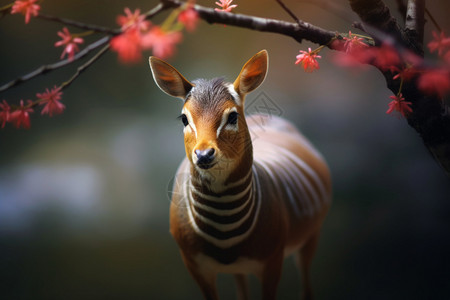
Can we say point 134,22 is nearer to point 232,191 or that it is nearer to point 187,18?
point 187,18

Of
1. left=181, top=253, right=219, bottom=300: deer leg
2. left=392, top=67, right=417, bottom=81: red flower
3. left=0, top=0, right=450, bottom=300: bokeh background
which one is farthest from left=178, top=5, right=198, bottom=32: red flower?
left=0, top=0, right=450, bottom=300: bokeh background

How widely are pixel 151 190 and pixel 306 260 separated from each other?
49 centimetres

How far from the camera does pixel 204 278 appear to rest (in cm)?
72

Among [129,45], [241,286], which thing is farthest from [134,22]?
[241,286]

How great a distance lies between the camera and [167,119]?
3.59 feet

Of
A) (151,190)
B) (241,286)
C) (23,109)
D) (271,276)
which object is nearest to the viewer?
(23,109)

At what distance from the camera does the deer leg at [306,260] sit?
95 cm

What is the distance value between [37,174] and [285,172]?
707mm

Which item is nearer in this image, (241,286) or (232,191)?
(232,191)

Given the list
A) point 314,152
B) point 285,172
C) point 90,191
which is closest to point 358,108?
point 314,152

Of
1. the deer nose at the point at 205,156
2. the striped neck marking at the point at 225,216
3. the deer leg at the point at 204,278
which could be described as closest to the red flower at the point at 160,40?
the deer nose at the point at 205,156

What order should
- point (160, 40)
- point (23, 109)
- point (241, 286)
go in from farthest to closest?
point (241, 286) → point (23, 109) → point (160, 40)

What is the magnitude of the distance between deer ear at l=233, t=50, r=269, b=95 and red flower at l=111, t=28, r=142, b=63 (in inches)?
7.6

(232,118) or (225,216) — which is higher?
(232,118)
